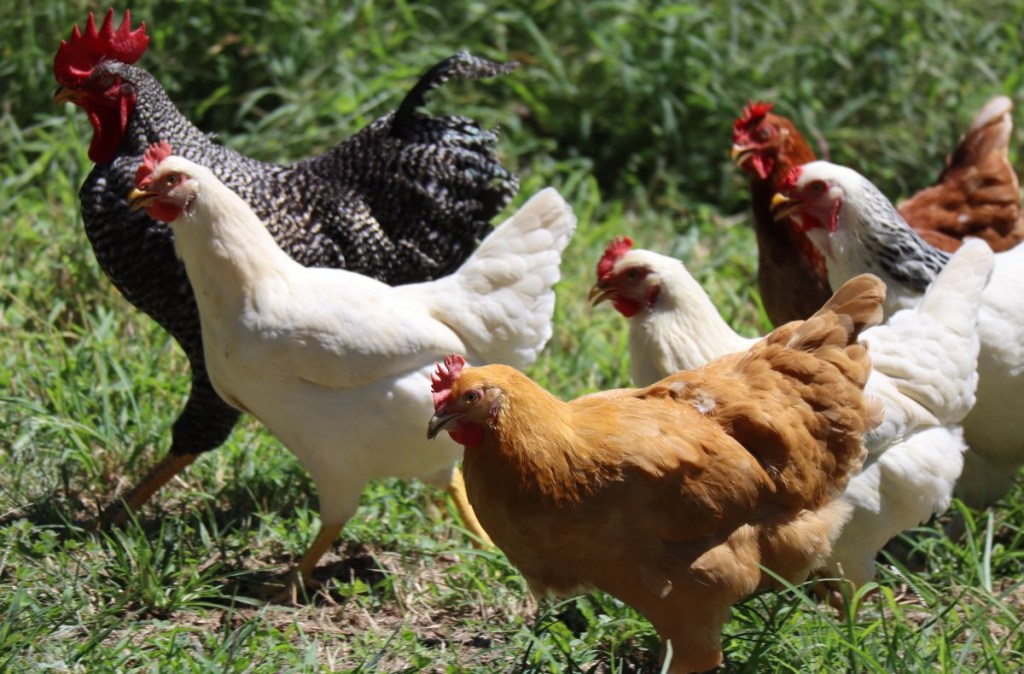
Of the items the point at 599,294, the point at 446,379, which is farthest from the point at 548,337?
the point at 446,379

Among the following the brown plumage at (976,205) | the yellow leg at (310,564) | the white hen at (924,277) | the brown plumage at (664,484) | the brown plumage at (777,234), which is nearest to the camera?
the brown plumage at (664,484)

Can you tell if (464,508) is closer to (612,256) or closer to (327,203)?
(612,256)

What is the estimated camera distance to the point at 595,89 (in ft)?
24.3

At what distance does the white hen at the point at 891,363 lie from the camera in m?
3.74

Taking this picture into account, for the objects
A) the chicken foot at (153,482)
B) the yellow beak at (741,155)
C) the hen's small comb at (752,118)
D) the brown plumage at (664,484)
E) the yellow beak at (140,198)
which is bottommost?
the chicken foot at (153,482)

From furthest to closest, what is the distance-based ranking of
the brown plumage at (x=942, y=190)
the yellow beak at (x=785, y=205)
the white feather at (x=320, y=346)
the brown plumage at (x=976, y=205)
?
the brown plumage at (x=976, y=205) → the brown plumage at (x=942, y=190) → the yellow beak at (x=785, y=205) → the white feather at (x=320, y=346)

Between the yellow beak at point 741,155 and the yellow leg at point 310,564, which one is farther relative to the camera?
the yellow beak at point 741,155

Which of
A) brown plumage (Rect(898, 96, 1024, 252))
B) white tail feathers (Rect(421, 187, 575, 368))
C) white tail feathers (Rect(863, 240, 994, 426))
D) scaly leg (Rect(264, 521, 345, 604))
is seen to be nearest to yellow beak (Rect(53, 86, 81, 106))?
white tail feathers (Rect(421, 187, 575, 368))

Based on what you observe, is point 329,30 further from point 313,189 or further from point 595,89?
point 313,189

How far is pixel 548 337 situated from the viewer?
4293 mm

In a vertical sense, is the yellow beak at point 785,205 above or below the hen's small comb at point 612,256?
above

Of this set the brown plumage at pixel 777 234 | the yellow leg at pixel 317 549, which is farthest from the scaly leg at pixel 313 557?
the brown plumage at pixel 777 234

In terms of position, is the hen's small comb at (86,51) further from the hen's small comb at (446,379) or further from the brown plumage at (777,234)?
the brown plumage at (777,234)

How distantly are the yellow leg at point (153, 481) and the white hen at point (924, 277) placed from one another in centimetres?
247
